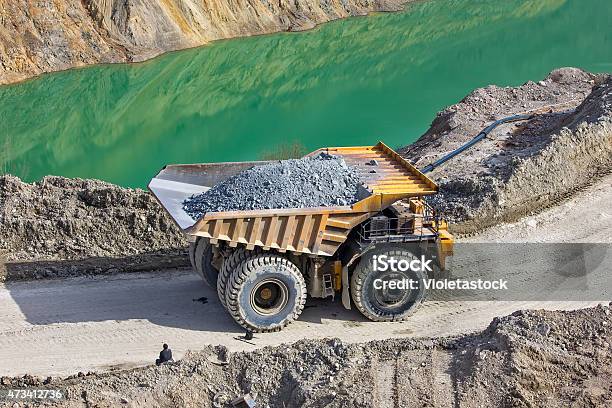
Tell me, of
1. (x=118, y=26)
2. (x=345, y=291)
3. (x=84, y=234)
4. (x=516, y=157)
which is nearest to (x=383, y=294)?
(x=345, y=291)

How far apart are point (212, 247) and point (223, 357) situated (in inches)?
71.0

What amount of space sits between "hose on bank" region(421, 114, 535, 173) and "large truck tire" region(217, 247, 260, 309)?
6.10 meters

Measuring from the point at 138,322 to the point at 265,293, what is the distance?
1902 mm

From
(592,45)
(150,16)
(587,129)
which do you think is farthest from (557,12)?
(587,129)

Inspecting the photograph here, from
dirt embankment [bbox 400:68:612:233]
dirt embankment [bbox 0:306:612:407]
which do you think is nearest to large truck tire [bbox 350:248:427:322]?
dirt embankment [bbox 0:306:612:407]

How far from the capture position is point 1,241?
13312 millimetres

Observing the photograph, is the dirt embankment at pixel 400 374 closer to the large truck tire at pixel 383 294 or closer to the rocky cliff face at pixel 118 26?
the large truck tire at pixel 383 294

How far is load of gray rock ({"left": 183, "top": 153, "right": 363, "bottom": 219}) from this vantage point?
11.0m

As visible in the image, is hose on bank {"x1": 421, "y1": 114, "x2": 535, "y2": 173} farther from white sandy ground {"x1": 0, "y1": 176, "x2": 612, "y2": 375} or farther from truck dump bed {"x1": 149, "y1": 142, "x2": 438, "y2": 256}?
white sandy ground {"x1": 0, "y1": 176, "x2": 612, "y2": 375}

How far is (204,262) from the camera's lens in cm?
1175

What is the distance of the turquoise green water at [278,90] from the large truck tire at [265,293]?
1104 cm

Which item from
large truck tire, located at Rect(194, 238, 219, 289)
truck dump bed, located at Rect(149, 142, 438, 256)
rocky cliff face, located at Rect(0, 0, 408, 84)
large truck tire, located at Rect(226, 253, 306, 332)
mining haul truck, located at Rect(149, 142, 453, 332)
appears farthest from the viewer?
rocky cliff face, located at Rect(0, 0, 408, 84)

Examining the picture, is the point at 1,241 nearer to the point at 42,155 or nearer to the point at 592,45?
the point at 42,155

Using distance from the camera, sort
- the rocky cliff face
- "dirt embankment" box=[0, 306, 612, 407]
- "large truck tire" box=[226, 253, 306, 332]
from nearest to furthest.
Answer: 1. "dirt embankment" box=[0, 306, 612, 407]
2. "large truck tire" box=[226, 253, 306, 332]
3. the rocky cliff face
